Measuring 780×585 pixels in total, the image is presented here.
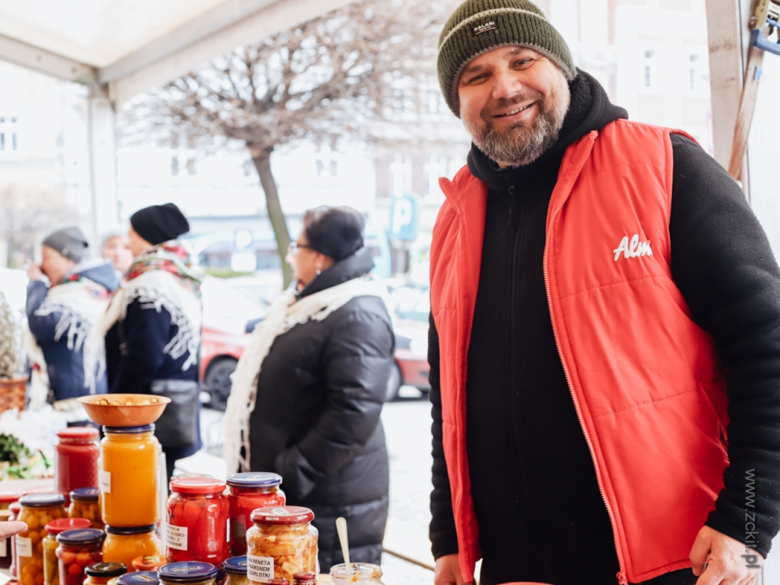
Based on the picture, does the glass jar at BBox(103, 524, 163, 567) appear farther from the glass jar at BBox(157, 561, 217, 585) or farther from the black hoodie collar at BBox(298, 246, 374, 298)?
the black hoodie collar at BBox(298, 246, 374, 298)

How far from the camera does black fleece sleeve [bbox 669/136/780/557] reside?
1230mm

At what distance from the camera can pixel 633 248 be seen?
A: 4.41ft

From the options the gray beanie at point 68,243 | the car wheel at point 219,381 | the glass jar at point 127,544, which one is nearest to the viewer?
the glass jar at point 127,544

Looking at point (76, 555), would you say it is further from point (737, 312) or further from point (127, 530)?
point (737, 312)

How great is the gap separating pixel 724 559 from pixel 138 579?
98cm

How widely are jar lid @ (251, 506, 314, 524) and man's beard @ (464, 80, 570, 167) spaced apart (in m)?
0.78

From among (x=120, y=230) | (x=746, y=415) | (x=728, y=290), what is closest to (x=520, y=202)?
(x=728, y=290)

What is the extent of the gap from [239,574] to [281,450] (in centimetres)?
125

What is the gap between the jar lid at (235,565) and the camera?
1.37m

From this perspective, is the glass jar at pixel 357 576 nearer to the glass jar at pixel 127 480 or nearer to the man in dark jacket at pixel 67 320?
the glass jar at pixel 127 480

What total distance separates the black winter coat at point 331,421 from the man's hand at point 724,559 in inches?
57.9

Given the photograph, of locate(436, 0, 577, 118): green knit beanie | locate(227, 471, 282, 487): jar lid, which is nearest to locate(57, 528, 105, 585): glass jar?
locate(227, 471, 282, 487): jar lid

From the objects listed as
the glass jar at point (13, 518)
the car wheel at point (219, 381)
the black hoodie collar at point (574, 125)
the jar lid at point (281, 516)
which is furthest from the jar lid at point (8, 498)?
the car wheel at point (219, 381)

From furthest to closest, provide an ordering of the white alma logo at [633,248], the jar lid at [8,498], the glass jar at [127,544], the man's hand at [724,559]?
the jar lid at [8,498], the glass jar at [127,544], the white alma logo at [633,248], the man's hand at [724,559]
